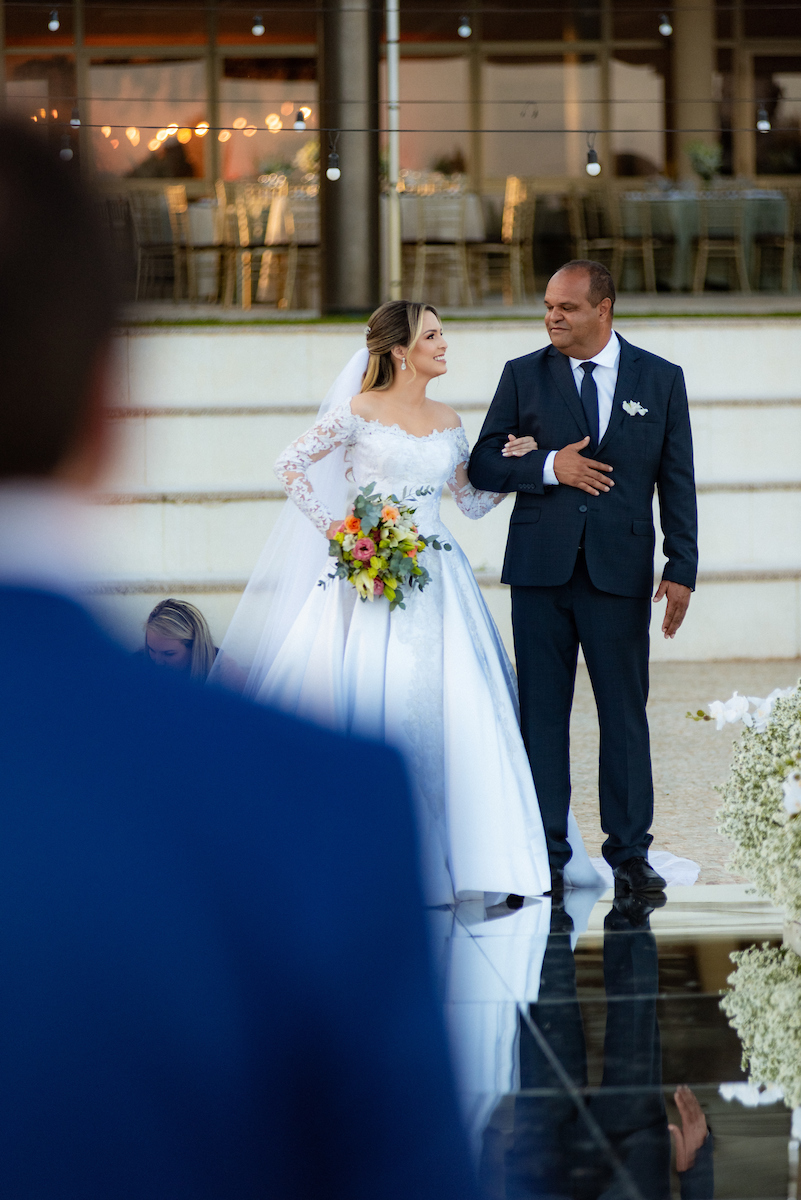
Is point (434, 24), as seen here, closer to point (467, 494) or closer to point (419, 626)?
point (467, 494)

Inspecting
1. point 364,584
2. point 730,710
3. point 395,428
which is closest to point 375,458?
point 395,428

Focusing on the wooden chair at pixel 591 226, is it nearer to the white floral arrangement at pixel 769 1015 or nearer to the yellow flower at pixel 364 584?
the yellow flower at pixel 364 584

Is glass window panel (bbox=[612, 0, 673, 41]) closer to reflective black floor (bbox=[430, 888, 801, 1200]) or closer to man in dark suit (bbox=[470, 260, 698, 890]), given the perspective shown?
man in dark suit (bbox=[470, 260, 698, 890])

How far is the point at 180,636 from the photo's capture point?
14.8 feet

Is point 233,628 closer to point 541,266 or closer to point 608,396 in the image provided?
point 608,396

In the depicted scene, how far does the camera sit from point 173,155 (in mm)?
14938

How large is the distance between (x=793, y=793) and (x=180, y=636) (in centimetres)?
214

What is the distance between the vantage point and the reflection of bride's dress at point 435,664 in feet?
13.5

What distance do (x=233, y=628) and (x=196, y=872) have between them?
456 cm

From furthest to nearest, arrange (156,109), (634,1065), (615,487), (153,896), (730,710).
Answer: (156,109) → (615,487) → (730,710) → (634,1065) → (153,896)

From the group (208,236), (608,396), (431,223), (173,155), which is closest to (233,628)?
(608,396)

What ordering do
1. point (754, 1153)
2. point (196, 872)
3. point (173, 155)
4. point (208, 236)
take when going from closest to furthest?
point (196, 872)
point (754, 1153)
point (208, 236)
point (173, 155)

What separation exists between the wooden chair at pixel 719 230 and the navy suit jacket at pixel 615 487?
8147mm

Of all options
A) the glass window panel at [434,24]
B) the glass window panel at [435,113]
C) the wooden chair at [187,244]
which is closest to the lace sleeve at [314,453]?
the wooden chair at [187,244]
